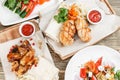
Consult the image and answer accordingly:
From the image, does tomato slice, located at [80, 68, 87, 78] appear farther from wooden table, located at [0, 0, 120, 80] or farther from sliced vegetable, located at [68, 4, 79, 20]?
sliced vegetable, located at [68, 4, 79, 20]

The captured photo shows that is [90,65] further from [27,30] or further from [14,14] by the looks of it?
[14,14]

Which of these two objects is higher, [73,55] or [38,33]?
[38,33]

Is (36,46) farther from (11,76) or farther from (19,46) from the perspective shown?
(11,76)

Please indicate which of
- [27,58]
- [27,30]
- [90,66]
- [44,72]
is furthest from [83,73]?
[27,30]

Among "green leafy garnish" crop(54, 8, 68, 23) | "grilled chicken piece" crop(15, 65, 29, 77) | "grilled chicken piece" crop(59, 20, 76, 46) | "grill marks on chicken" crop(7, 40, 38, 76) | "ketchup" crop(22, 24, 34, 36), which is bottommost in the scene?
"grilled chicken piece" crop(15, 65, 29, 77)

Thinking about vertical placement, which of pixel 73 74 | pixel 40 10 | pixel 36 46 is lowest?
pixel 73 74

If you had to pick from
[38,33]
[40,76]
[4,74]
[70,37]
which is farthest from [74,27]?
[4,74]

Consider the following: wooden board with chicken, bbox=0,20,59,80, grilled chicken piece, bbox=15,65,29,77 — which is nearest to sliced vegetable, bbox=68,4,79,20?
wooden board with chicken, bbox=0,20,59,80
